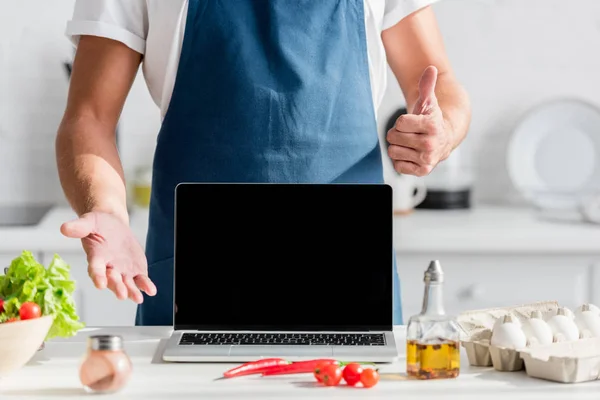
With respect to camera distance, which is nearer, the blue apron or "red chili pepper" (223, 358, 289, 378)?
"red chili pepper" (223, 358, 289, 378)

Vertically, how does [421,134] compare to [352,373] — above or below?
above

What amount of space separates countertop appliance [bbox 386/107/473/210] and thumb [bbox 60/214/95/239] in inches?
71.5

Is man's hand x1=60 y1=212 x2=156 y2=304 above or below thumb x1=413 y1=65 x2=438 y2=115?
below

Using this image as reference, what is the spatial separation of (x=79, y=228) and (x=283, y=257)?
1.02 feet

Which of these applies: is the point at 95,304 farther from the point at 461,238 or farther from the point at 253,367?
the point at 253,367

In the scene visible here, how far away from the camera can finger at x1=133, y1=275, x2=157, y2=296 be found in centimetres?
129

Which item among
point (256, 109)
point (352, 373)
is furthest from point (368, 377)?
point (256, 109)

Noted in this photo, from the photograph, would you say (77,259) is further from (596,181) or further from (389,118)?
(596,181)

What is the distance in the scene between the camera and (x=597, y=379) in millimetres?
1232

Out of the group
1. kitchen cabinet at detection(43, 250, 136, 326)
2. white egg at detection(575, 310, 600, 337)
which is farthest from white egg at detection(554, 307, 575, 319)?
kitchen cabinet at detection(43, 250, 136, 326)

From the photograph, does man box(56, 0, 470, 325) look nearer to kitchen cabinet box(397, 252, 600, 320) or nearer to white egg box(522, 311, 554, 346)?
white egg box(522, 311, 554, 346)

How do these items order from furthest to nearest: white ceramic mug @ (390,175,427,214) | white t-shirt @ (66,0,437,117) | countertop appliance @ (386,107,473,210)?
countertop appliance @ (386,107,473,210) < white ceramic mug @ (390,175,427,214) < white t-shirt @ (66,0,437,117)

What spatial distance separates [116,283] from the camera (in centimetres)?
126

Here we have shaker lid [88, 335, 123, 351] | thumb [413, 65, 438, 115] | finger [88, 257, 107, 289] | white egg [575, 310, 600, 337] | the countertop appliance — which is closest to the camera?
shaker lid [88, 335, 123, 351]
